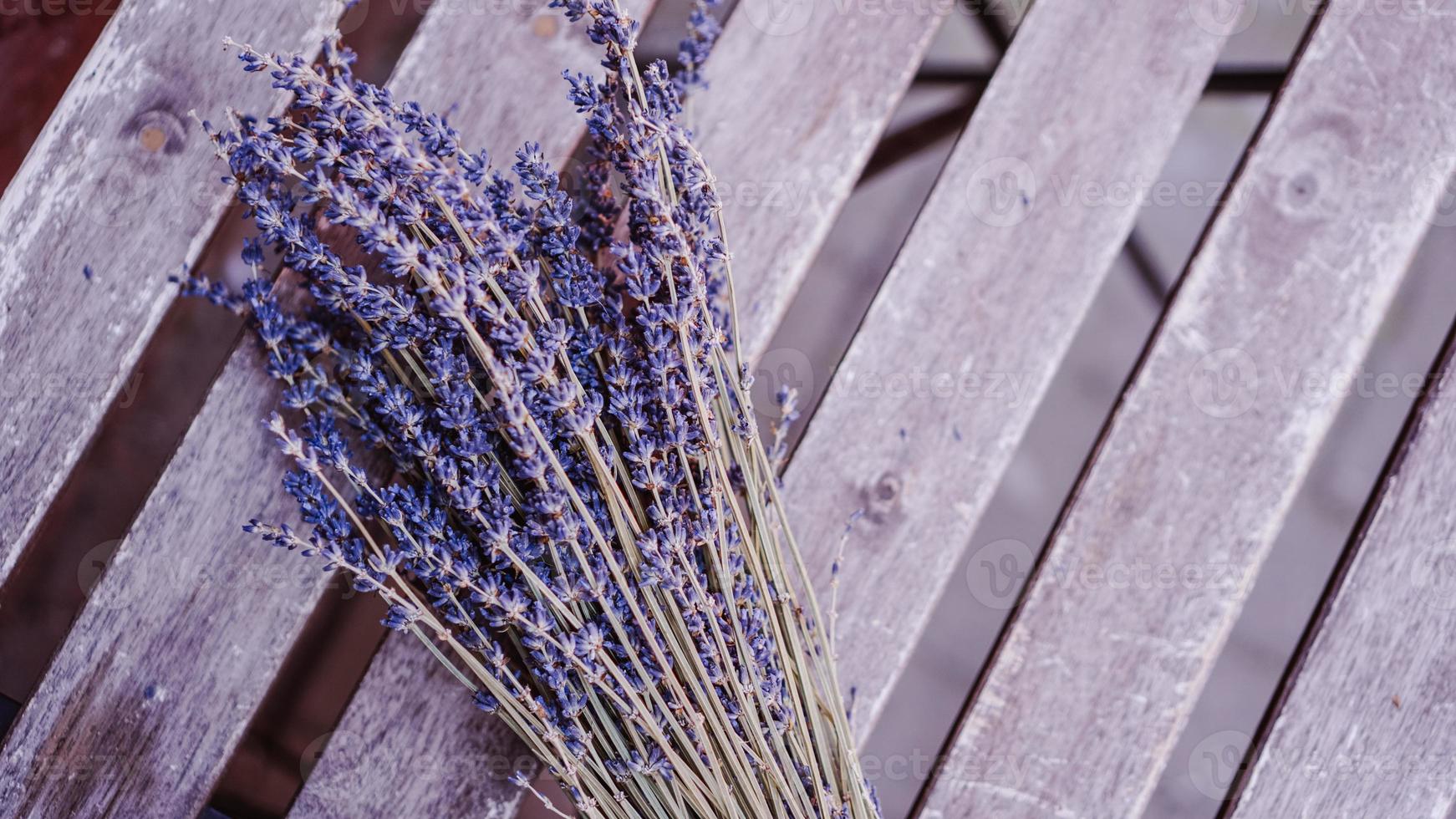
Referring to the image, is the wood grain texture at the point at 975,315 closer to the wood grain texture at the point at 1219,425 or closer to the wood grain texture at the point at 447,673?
the wood grain texture at the point at 1219,425

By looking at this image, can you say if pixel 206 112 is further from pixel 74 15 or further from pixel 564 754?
pixel 564 754

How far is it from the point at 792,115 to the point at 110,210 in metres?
0.81

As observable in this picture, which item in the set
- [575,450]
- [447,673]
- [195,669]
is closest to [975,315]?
[575,450]

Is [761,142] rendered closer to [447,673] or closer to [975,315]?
[975,315]

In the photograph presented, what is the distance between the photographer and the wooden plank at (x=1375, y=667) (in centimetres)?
102

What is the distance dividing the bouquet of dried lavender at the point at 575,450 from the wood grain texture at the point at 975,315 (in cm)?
19

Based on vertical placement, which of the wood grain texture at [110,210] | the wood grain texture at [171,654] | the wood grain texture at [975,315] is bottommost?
the wood grain texture at [171,654]

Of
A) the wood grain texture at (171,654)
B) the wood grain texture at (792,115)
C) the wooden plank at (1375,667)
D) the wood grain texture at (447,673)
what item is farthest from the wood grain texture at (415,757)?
the wooden plank at (1375,667)

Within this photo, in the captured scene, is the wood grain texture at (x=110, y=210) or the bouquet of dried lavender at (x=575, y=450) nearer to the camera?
the bouquet of dried lavender at (x=575, y=450)

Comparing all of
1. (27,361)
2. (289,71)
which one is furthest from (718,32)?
(27,361)

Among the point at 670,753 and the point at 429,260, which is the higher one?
the point at 429,260

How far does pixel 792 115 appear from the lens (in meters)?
1.06

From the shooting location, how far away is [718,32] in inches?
39.5

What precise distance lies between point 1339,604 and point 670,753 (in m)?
0.81
